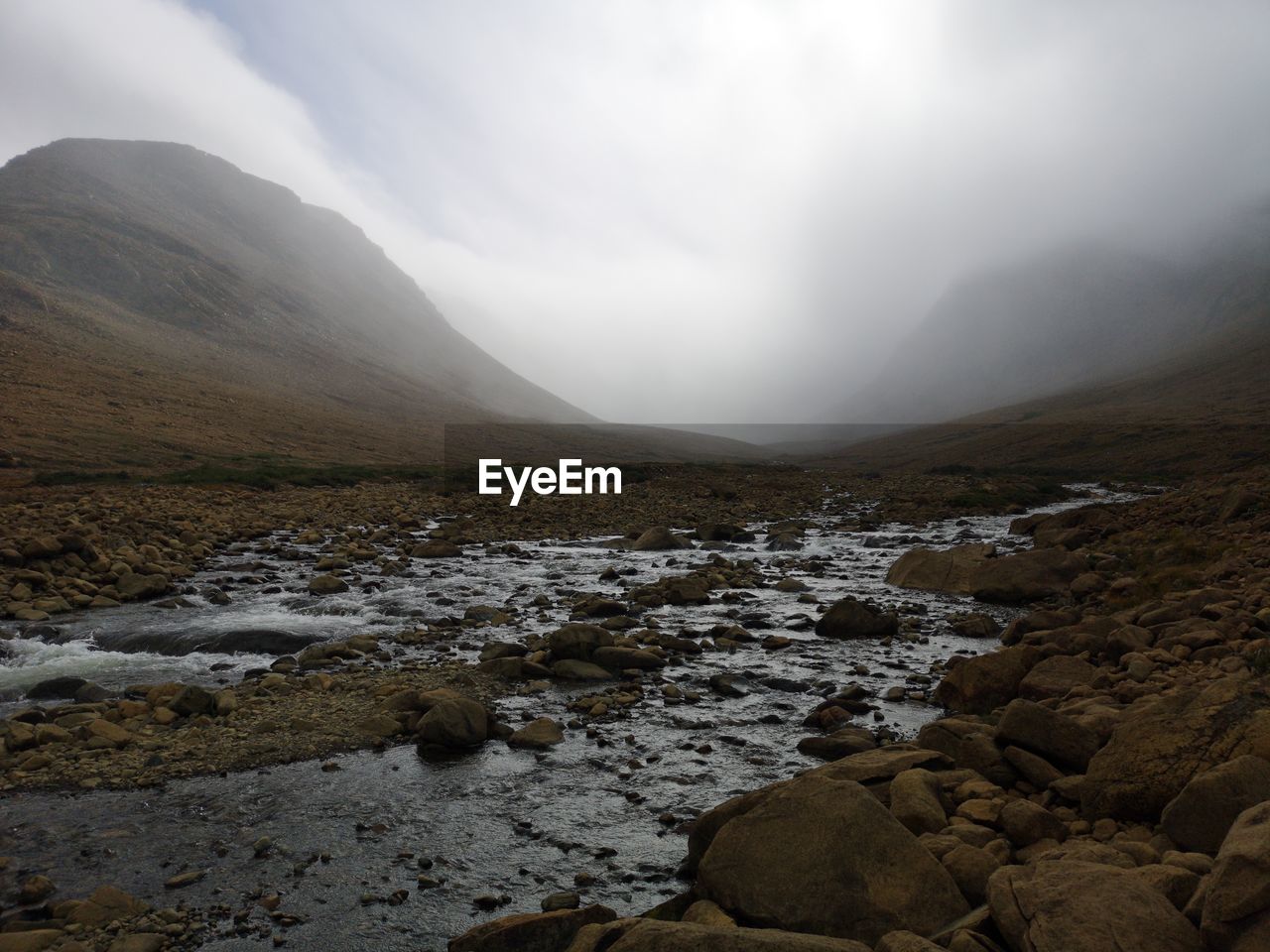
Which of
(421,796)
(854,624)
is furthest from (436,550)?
(421,796)

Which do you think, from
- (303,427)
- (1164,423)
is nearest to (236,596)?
(303,427)

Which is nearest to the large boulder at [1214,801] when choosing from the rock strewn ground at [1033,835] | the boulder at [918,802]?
the rock strewn ground at [1033,835]

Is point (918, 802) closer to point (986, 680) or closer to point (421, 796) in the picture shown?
point (986, 680)

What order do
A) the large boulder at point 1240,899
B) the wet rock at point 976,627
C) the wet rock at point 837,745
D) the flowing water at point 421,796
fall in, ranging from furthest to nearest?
the wet rock at point 976,627 < the wet rock at point 837,745 < the flowing water at point 421,796 < the large boulder at point 1240,899

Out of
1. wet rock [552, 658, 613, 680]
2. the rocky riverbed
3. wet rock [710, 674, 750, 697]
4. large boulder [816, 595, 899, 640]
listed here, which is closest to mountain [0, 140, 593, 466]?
the rocky riverbed

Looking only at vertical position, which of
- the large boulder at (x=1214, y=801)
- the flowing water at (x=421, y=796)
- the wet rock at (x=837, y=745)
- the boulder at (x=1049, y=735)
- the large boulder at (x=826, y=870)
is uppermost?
the large boulder at (x=1214, y=801)

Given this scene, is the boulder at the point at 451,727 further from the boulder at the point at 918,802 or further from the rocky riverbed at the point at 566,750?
the boulder at the point at 918,802
